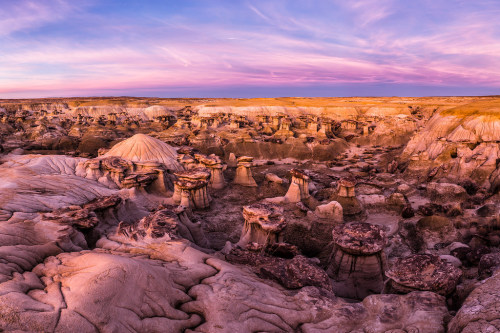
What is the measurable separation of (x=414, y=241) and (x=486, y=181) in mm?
8762

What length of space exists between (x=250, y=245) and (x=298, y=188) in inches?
282

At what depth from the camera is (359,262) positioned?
25.5 feet

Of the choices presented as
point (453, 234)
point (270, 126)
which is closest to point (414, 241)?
point (453, 234)

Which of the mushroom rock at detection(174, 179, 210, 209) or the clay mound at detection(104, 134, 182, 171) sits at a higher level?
the clay mound at detection(104, 134, 182, 171)

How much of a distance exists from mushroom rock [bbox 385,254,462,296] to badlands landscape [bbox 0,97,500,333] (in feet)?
0.10

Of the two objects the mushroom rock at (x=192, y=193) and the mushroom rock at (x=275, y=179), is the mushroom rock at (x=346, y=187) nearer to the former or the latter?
the mushroom rock at (x=275, y=179)

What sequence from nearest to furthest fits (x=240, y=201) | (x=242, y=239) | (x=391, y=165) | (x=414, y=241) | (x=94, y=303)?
(x=94, y=303) < (x=242, y=239) < (x=414, y=241) < (x=240, y=201) < (x=391, y=165)

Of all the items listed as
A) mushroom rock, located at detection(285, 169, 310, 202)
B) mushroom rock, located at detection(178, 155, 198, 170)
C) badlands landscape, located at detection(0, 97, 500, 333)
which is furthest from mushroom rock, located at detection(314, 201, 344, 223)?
mushroom rock, located at detection(178, 155, 198, 170)

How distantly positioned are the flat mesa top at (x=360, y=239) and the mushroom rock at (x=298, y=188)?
6853 mm

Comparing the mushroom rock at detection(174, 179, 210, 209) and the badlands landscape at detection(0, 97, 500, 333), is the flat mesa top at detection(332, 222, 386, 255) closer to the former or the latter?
the badlands landscape at detection(0, 97, 500, 333)

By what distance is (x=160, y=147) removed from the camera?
770 inches

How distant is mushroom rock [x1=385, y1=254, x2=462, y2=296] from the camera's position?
5594mm

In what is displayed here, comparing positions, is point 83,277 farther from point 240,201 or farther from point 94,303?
point 240,201

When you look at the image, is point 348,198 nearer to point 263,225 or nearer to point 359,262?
point 263,225
